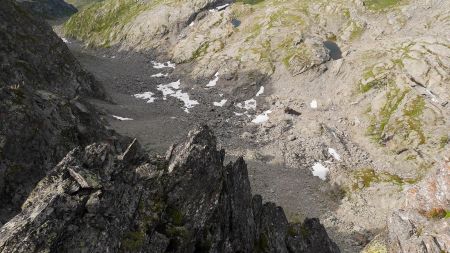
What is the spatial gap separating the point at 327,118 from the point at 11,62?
238 feet

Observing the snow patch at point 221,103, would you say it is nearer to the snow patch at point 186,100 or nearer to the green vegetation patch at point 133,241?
the snow patch at point 186,100

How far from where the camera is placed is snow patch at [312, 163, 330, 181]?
243 ft

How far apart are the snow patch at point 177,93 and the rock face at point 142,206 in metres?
69.7

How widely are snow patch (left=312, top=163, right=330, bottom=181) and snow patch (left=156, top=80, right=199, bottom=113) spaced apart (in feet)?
128

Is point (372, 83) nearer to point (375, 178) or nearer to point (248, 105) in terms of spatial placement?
point (248, 105)

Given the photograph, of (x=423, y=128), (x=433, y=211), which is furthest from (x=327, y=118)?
(x=433, y=211)

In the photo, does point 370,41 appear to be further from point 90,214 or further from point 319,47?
point 90,214

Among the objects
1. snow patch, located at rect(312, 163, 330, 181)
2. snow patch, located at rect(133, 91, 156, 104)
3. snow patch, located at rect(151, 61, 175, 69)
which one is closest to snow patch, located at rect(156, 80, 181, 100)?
snow patch, located at rect(133, 91, 156, 104)

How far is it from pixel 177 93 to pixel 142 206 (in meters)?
90.2

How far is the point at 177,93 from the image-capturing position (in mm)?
111125

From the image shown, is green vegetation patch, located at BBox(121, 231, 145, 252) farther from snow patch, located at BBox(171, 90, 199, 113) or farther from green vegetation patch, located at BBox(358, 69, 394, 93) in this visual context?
green vegetation patch, located at BBox(358, 69, 394, 93)

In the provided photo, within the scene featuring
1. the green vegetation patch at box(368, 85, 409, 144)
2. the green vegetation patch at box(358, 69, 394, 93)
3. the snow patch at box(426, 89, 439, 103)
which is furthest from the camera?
the green vegetation patch at box(358, 69, 394, 93)

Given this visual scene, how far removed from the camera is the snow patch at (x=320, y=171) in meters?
74.1

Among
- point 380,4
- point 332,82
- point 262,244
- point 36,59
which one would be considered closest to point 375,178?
point 332,82
